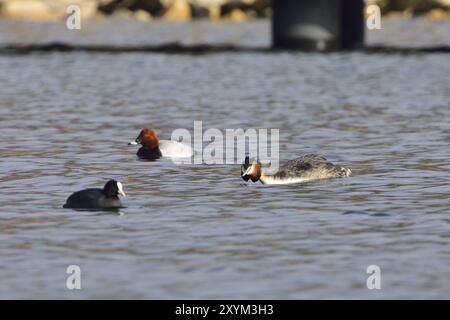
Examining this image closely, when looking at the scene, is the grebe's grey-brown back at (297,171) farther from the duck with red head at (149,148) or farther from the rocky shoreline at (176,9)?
the rocky shoreline at (176,9)

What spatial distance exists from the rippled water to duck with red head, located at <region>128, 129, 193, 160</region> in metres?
0.35

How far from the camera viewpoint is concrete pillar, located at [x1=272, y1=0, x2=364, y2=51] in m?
58.2

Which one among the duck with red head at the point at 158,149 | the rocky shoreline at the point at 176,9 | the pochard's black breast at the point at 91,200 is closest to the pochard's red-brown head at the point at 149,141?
the duck with red head at the point at 158,149

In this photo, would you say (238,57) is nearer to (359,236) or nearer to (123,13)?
(359,236)

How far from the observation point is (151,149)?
2584 centimetres

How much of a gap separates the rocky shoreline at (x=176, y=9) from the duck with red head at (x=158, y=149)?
82.6 meters

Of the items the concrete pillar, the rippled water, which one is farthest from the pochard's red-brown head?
the concrete pillar

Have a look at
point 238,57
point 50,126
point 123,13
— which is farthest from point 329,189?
point 123,13

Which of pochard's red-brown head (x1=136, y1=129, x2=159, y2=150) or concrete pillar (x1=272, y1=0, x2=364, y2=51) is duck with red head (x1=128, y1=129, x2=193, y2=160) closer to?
pochard's red-brown head (x1=136, y1=129, x2=159, y2=150)

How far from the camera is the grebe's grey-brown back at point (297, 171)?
22.0 m

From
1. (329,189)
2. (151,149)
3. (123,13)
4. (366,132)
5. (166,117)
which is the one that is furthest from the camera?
(123,13)

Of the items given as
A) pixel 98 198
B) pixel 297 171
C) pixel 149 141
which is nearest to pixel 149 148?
pixel 149 141

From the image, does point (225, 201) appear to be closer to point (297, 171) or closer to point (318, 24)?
point (297, 171)

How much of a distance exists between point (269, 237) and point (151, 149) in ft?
28.4
